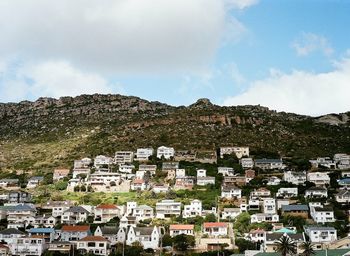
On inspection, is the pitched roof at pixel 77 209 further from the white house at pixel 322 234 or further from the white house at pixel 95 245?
the white house at pixel 322 234

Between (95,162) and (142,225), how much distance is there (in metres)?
36.2

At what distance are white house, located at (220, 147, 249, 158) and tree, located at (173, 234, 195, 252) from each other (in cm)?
5110

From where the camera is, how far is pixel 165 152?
12612 cm

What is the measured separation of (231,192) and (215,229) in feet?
55.7

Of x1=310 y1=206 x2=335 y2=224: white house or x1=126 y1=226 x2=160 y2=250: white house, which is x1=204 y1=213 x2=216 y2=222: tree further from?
x1=310 y1=206 x2=335 y2=224: white house

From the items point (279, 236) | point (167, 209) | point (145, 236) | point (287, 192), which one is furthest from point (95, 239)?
point (287, 192)

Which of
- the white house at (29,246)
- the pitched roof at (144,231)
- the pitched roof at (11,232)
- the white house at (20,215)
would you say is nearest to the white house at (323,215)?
the pitched roof at (144,231)

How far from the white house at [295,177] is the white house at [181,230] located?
31810 mm

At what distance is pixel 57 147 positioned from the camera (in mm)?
138125

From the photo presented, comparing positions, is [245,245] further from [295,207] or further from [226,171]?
[226,171]

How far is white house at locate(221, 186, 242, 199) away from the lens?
96125mm

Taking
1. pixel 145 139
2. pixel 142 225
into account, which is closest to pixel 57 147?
pixel 145 139

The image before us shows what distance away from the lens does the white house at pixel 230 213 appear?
Result: 88.1 meters

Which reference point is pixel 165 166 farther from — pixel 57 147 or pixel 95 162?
pixel 57 147
